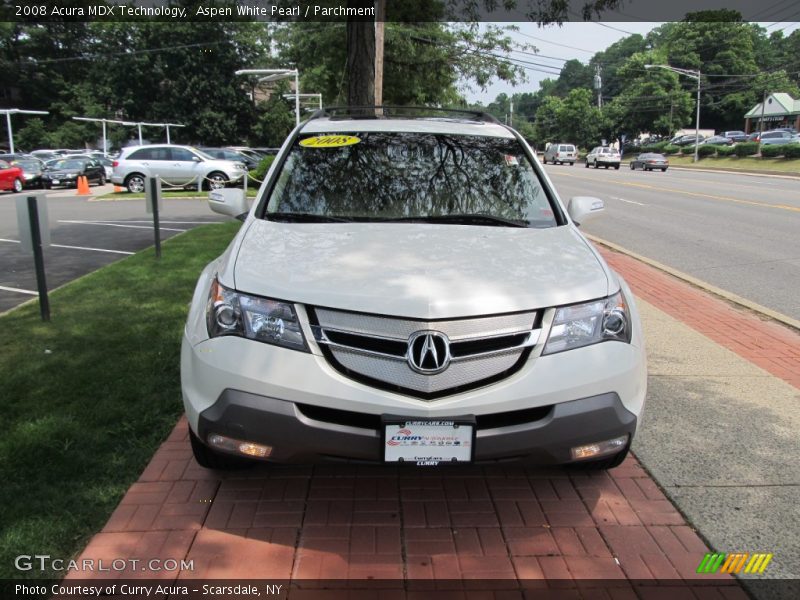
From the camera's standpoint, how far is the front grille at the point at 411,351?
2.56 metres

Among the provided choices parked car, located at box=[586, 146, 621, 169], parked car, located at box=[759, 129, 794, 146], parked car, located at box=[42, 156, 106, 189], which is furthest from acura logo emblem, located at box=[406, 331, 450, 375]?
parked car, located at box=[759, 129, 794, 146]

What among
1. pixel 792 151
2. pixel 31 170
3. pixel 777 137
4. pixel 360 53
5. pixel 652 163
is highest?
pixel 777 137

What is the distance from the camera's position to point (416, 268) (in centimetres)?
281

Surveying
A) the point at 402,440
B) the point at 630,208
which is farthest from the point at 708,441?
the point at 630,208

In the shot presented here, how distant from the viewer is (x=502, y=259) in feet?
9.78

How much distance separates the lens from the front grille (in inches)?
101

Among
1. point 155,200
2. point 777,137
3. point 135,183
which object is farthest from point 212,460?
point 777,137

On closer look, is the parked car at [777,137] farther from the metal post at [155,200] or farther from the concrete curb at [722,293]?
the metal post at [155,200]

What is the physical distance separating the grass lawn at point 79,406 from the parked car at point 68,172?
26.0 meters

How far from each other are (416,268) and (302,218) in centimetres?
98

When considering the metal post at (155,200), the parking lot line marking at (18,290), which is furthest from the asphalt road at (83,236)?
the metal post at (155,200)

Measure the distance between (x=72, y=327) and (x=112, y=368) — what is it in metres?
1.28

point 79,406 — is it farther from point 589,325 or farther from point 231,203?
point 589,325

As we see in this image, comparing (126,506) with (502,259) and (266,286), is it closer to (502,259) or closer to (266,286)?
(266,286)
